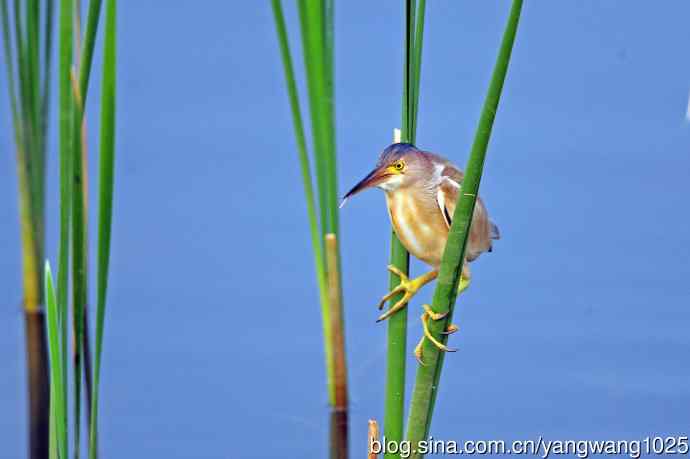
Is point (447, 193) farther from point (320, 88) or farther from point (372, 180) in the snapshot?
point (320, 88)

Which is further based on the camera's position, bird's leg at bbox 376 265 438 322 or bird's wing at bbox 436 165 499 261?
bird's wing at bbox 436 165 499 261

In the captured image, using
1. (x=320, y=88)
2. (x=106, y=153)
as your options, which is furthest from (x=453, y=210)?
(x=106, y=153)

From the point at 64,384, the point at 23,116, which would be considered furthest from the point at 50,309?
the point at 23,116

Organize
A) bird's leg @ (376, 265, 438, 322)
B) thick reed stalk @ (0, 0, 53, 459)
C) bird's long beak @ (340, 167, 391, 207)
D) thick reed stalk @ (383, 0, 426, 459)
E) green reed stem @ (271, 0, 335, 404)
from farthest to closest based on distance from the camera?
thick reed stalk @ (0, 0, 53, 459) < green reed stem @ (271, 0, 335, 404) < bird's long beak @ (340, 167, 391, 207) < bird's leg @ (376, 265, 438, 322) < thick reed stalk @ (383, 0, 426, 459)

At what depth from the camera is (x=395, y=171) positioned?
1.68 m

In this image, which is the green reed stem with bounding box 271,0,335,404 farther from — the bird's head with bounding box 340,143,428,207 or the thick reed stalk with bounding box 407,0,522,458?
the thick reed stalk with bounding box 407,0,522,458

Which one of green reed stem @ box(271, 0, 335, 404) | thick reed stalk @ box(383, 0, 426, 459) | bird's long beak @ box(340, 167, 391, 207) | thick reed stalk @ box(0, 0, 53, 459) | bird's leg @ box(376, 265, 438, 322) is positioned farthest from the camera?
thick reed stalk @ box(0, 0, 53, 459)

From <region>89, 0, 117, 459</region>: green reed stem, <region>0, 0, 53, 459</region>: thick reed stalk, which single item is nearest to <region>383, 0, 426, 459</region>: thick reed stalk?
<region>89, 0, 117, 459</region>: green reed stem

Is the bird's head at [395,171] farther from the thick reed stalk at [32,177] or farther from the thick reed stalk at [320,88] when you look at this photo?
the thick reed stalk at [32,177]

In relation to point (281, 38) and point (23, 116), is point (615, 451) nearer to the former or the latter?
point (281, 38)

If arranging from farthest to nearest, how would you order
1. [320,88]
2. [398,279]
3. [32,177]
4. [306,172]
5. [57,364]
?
[32,177]
[306,172]
[320,88]
[398,279]
[57,364]

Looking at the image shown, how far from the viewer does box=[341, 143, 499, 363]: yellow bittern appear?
1.63m

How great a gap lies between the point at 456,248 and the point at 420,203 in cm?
39

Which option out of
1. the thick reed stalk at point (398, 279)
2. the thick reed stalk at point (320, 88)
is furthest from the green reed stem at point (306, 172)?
the thick reed stalk at point (398, 279)
